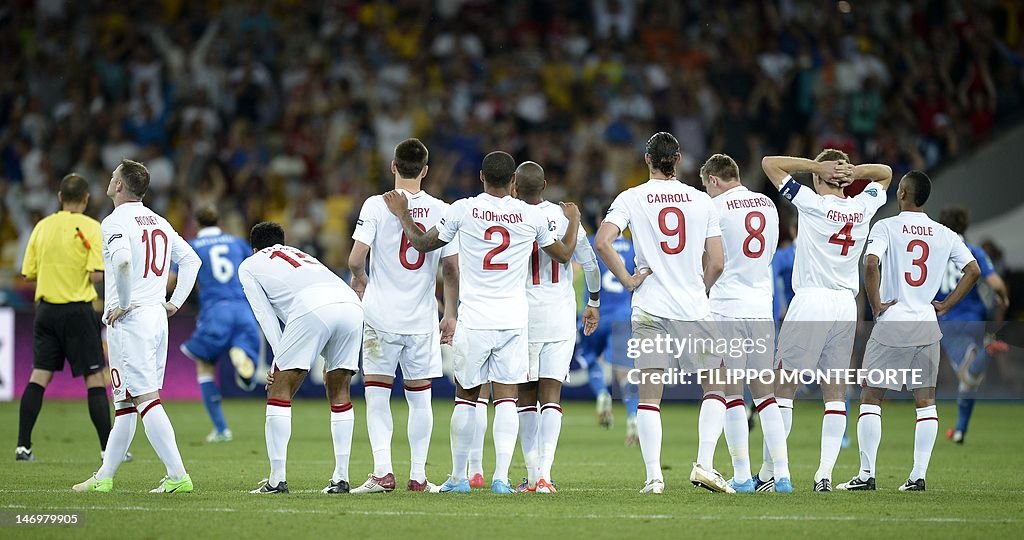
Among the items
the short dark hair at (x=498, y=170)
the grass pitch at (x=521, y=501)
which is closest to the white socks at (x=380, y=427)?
the grass pitch at (x=521, y=501)

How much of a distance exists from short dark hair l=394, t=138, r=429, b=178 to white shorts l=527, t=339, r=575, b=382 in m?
1.59

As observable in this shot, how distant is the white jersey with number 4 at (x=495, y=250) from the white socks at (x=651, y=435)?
1.10 m

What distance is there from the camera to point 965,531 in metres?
8.81

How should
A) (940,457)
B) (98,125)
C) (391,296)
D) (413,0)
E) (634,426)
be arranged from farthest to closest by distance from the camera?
1. (413,0)
2. (98,125)
3. (634,426)
4. (940,457)
5. (391,296)

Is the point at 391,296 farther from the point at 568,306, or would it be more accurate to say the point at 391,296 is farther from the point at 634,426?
the point at 634,426

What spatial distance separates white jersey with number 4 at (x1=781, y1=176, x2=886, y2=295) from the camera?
11.0 metres

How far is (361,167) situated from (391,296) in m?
14.7

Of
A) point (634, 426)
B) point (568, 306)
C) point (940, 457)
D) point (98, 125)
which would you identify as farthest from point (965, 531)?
point (98, 125)

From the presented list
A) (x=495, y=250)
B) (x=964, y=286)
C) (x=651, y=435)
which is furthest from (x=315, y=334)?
(x=964, y=286)

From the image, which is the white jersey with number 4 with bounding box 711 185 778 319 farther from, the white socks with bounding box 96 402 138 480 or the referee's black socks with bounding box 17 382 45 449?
the referee's black socks with bounding box 17 382 45 449

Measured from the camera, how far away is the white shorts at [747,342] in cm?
1072

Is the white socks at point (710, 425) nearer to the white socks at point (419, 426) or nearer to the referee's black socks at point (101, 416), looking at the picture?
the white socks at point (419, 426)

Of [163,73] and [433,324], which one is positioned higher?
[163,73]

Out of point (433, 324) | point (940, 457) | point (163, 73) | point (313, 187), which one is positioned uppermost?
point (163, 73)
